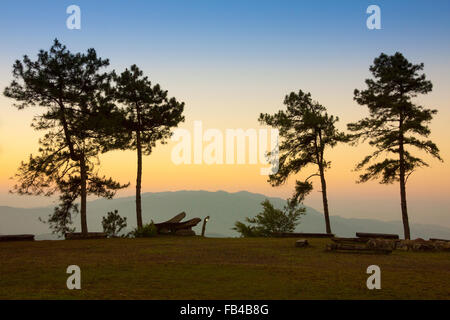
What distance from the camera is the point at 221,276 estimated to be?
12.1m

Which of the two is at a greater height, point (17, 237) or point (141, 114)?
point (141, 114)

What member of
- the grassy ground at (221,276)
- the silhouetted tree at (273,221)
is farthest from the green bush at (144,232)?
the grassy ground at (221,276)

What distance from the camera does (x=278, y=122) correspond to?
3472 cm

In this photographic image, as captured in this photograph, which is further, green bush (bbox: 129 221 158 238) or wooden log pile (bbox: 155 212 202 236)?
wooden log pile (bbox: 155 212 202 236)

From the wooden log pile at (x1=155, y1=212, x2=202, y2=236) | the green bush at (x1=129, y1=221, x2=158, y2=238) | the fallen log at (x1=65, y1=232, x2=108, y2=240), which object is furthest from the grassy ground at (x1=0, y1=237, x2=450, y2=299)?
the wooden log pile at (x1=155, y1=212, x2=202, y2=236)

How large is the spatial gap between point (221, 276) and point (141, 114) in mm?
22976

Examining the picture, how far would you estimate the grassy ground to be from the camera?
9.87m

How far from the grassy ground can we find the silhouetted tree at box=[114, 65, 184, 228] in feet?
50.0

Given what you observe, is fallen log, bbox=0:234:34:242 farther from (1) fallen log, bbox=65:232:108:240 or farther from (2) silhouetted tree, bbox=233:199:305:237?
(2) silhouetted tree, bbox=233:199:305:237

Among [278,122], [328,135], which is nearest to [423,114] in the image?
[328,135]

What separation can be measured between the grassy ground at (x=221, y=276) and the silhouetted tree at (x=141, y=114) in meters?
15.2

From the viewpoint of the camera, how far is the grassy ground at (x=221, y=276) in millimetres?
9867

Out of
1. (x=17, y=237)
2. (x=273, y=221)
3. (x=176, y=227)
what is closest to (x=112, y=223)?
→ (x=176, y=227)

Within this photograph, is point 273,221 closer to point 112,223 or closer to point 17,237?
point 112,223
